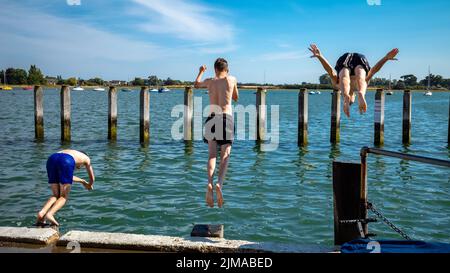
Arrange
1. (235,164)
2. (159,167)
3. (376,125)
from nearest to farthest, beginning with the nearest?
(159,167)
(235,164)
(376,125)

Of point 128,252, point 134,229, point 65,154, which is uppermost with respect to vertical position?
point 65,154

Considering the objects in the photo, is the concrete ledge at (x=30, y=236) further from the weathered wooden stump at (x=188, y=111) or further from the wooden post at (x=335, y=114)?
the wooden post at (x=335, y=114)

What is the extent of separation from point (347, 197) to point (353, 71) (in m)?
1.97

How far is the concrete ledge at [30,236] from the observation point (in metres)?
6.21

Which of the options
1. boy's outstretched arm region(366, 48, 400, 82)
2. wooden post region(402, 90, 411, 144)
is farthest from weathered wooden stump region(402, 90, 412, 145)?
boy's outstretched arm region(366, 48, 400, 82)

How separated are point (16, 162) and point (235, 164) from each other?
28.2 feet

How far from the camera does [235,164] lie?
62.3 feet

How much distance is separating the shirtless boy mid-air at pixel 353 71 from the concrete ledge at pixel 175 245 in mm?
2398


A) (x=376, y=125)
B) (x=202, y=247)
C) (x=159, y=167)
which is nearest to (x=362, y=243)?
(x=202, y=247)

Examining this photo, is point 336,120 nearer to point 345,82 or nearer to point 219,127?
point 345,82

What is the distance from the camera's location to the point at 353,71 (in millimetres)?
7160

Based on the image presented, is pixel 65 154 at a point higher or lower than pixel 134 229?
higher
